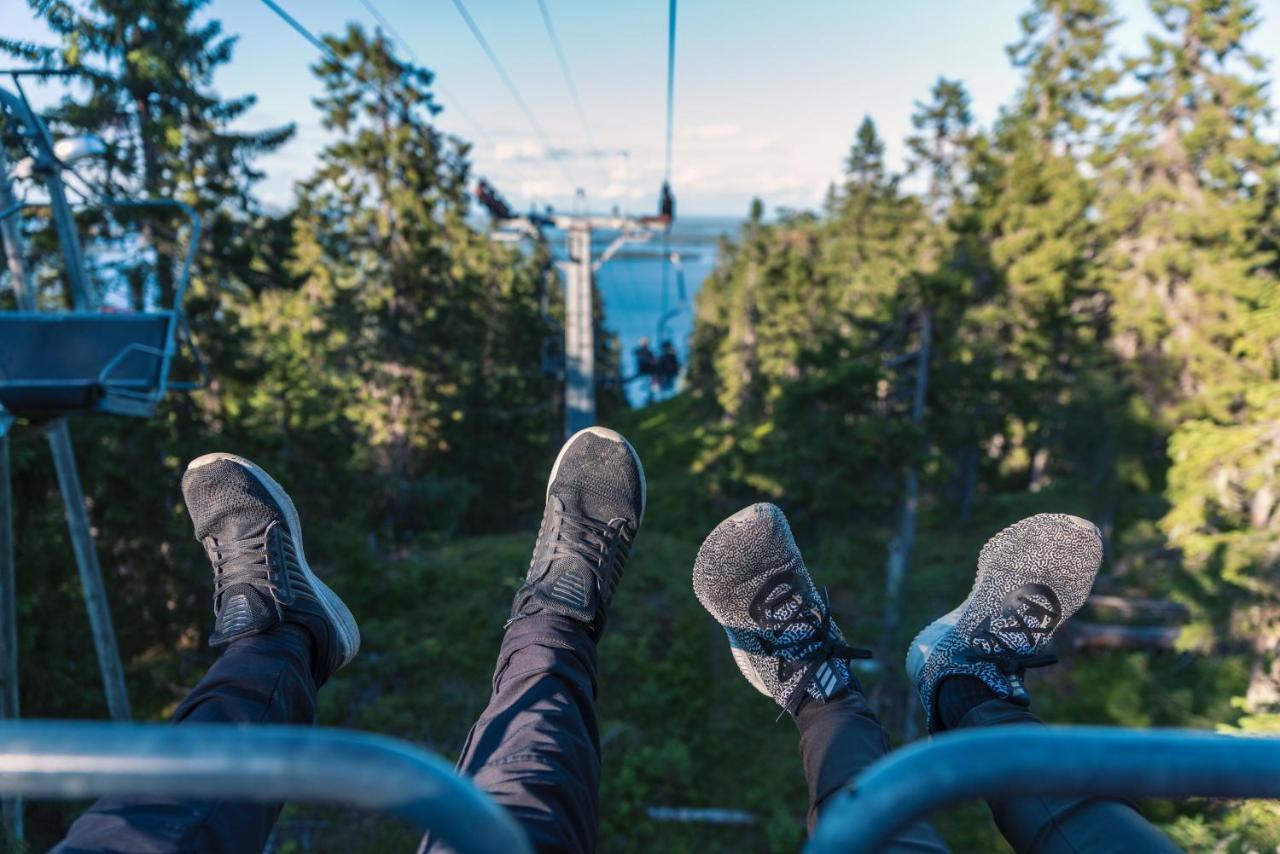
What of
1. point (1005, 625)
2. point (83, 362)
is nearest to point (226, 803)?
point (1005, 625)

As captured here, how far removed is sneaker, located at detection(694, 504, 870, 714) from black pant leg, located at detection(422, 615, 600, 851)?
1.82 feet

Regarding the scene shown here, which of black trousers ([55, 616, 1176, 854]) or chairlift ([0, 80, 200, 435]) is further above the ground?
chairlift ([0, 80, 200, 435])

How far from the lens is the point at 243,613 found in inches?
96.0

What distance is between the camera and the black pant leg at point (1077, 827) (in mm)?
1588

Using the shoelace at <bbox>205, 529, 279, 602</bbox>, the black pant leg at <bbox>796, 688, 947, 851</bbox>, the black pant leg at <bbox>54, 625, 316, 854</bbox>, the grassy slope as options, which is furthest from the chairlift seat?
the grassy slope

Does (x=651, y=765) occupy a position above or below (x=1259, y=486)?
below

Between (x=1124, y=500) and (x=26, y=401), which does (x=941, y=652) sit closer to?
(x=26, y=401)

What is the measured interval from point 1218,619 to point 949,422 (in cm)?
511

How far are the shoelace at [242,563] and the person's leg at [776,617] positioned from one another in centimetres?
151

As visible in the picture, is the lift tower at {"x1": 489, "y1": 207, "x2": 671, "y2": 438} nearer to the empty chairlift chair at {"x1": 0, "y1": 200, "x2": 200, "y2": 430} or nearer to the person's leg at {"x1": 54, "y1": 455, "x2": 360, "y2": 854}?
the empty chairlift chair at {"x1": 0, "y1": 200, "x2": 200, "y2": 430}

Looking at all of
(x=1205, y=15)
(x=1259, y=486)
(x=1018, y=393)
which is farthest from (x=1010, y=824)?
(x=1205, y=15)

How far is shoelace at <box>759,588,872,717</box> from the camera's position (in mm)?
2541

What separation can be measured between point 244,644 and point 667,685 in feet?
37.6

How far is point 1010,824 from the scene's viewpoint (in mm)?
1927
